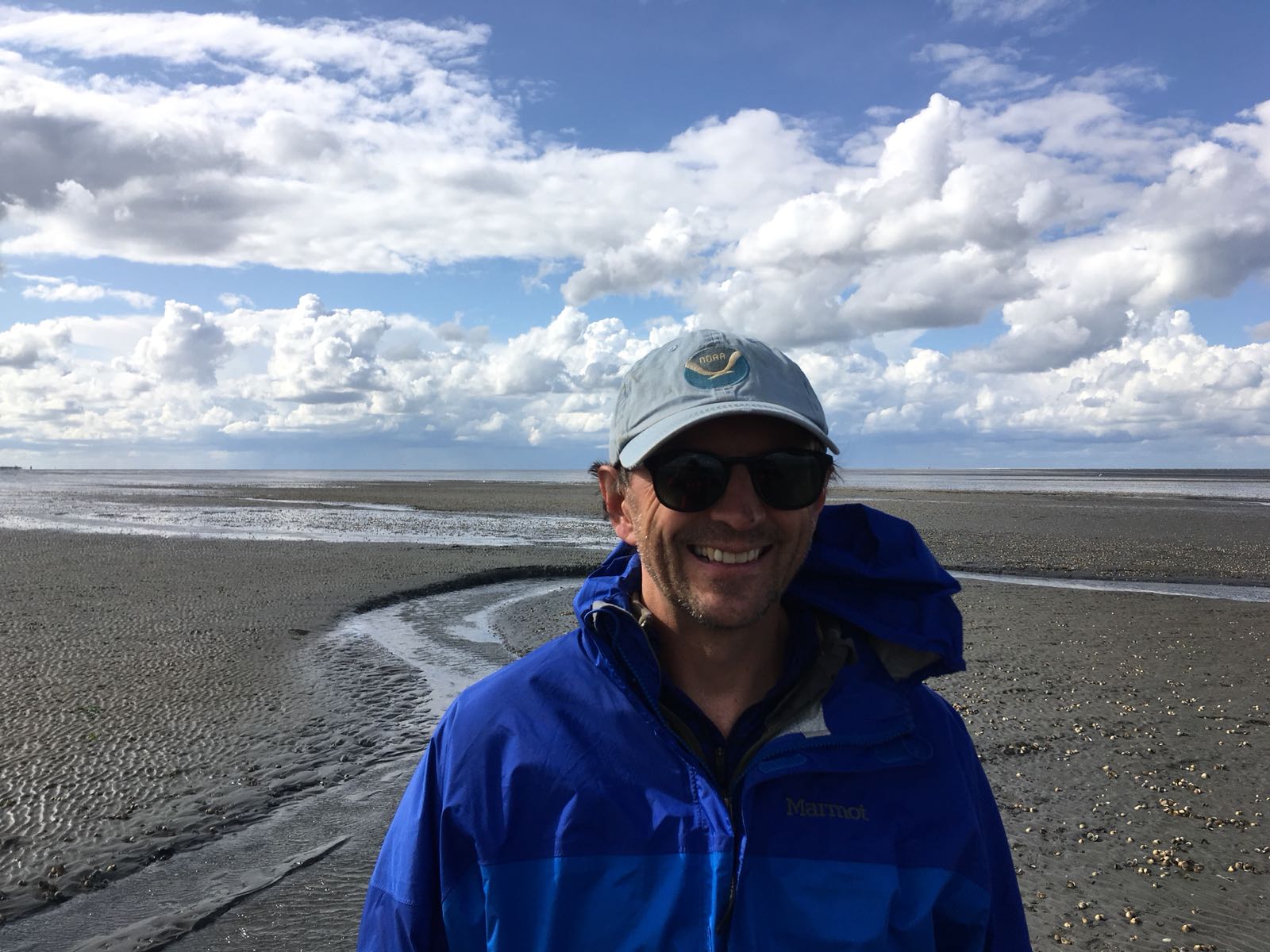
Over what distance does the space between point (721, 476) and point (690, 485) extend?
0.29 ft

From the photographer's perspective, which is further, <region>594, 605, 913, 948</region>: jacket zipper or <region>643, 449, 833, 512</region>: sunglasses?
<region>643, 449, 833, 512</region>: sunglasses

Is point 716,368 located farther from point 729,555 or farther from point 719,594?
point 719,594

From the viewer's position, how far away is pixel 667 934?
6.88 ft

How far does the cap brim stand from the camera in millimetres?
2379

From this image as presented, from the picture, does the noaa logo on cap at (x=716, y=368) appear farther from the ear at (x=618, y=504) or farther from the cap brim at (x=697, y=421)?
the ear at (x=618, y=504)

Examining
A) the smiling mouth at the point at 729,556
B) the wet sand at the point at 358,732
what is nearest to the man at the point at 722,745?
the smiling mouth at the point at 729,556

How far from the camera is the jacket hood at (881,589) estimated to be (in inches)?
96.5

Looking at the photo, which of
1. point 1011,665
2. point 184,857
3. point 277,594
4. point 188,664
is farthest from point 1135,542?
point 184,857

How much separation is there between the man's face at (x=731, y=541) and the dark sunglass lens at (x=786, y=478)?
2 centimetres

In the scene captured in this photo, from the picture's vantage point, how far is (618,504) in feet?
9.12

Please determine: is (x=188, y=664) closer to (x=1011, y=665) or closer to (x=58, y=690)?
(x=58, y=690)

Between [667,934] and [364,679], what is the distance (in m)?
10.6

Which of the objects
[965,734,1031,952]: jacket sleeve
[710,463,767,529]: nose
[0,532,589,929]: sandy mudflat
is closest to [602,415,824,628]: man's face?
[710,463,767,529]: nose

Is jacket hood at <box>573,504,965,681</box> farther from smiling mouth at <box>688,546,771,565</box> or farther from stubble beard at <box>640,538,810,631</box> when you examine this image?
smiling mouth at <box>688,546,771,565</box>
